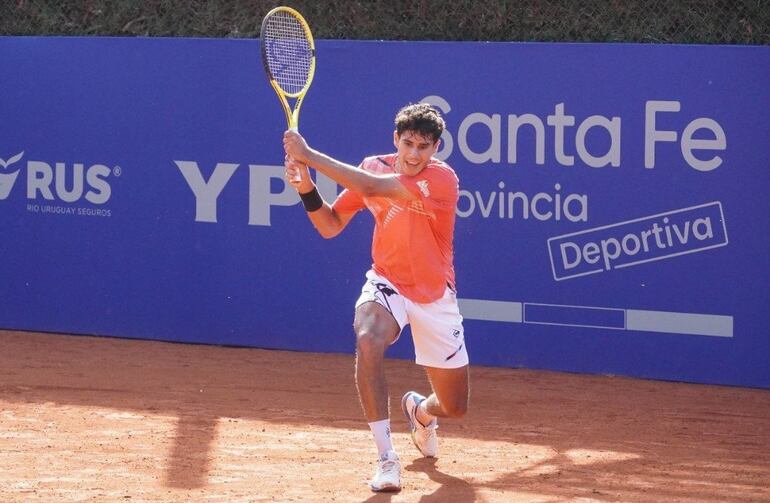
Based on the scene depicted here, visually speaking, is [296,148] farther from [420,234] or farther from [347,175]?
[420,234]

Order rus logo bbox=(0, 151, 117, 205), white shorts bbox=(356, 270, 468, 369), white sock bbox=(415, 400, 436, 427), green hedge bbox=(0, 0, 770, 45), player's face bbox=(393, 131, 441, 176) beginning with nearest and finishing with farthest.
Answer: player's face bbox=(393, 131, 441, 176) < white shorts bbox=(356, 270, 468, 369) < white sock bbox=(415, 400, 436, 427) < green hedge bbox=(0, 0, 770, 45) < rus logo bbox=(0, 151, 117, 205)

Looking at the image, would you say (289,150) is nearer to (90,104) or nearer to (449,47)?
(449,47)

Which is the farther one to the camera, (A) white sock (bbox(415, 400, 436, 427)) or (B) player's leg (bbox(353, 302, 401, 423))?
(A) white sock (bbox(415, 400, 436, 427))

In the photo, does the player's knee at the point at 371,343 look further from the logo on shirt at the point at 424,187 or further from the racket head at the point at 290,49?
the racket head at the point at 290,49

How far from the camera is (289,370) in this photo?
830 centimetres

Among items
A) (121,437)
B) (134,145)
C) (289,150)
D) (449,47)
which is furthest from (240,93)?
(289,150)

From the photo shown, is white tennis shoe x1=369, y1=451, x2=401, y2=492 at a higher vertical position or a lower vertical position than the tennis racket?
lower

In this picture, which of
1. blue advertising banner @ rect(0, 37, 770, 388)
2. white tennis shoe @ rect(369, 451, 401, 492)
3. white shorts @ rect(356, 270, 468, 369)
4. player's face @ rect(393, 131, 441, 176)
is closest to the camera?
white tennis shoe @ rect(369, 451, 401, 492)

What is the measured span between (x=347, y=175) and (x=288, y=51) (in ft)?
3.92

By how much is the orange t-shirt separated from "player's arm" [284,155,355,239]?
175 mm

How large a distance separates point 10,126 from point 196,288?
1944mm

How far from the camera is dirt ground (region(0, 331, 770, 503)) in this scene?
5547 mm

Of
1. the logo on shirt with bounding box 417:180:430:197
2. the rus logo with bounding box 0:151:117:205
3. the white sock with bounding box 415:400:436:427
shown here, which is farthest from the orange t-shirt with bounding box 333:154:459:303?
the rus logo with bounding box 0:151:117:205

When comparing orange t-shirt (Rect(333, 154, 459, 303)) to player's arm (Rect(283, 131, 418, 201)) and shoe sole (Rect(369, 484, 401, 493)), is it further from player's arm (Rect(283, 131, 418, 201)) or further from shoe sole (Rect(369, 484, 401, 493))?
shoe sole (Rect(369, 484, 401, 493))
